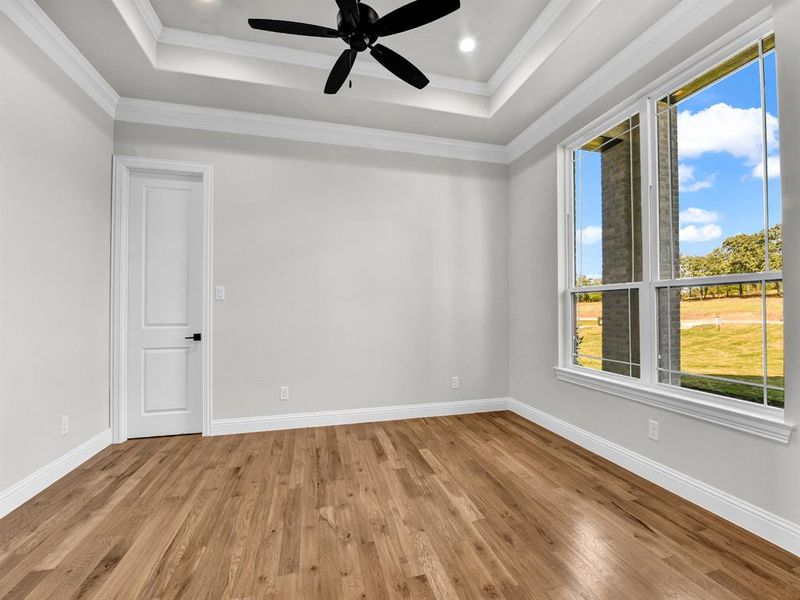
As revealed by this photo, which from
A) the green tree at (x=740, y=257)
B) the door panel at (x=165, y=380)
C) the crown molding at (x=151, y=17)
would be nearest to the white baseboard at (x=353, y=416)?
the door panel at (x=165, y=380)

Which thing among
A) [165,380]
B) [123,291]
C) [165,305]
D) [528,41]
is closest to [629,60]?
[528,41]

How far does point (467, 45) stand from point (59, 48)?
9.23 ft

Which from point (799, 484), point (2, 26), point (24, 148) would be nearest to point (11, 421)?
point (24, 148)

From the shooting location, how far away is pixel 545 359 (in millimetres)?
3523

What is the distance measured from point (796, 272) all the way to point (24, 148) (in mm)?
4187

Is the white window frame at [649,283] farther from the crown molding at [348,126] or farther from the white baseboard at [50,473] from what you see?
the white baseboard at [50,473]

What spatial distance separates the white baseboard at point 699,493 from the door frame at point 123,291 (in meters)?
3.20

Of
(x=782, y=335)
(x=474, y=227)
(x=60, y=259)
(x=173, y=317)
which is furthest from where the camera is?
(x=474, y=227)

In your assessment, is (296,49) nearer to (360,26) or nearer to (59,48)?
(360,26)

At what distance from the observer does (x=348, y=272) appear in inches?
143

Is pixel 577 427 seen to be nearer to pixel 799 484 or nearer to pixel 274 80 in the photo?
pixel 799 484

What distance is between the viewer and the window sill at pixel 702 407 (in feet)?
5.92

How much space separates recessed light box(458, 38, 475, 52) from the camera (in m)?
2.84

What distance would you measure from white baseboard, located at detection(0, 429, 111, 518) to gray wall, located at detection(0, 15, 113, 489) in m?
0.05
